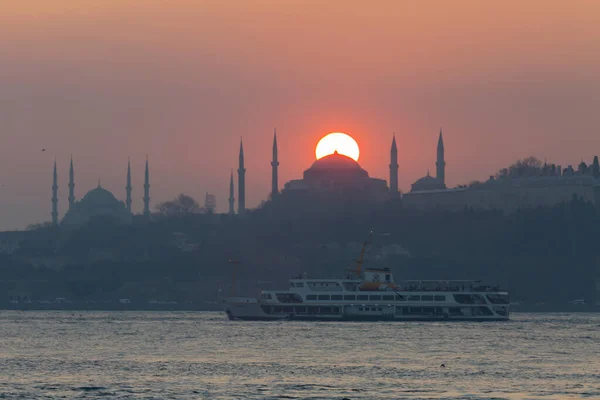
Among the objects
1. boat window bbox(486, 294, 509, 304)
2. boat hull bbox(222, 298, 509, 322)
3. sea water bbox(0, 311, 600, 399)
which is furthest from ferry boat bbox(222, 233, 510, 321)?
sea water bbox(0, 311, 600, 399)

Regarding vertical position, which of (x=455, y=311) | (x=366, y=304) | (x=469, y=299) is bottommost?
(x=455, y=311)

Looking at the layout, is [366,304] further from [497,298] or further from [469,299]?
[497,298]

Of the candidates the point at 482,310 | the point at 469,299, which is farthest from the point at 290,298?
the point at 482,310

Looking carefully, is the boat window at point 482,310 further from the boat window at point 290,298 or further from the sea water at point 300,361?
the boat window at point 290,298

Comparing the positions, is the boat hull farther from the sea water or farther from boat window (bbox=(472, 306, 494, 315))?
the sea water

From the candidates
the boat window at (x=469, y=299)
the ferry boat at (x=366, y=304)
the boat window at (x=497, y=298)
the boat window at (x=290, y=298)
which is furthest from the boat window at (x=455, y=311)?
the boat window at (x=290, y=298)

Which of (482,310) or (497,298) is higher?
(497,298)

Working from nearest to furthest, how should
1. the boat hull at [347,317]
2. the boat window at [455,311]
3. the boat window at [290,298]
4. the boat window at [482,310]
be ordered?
the boat hull at [347,317], the boat window at [455,311], the boat window at [290,298], the boat window at [482,310]

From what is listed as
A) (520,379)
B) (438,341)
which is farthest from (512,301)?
(520,379)
